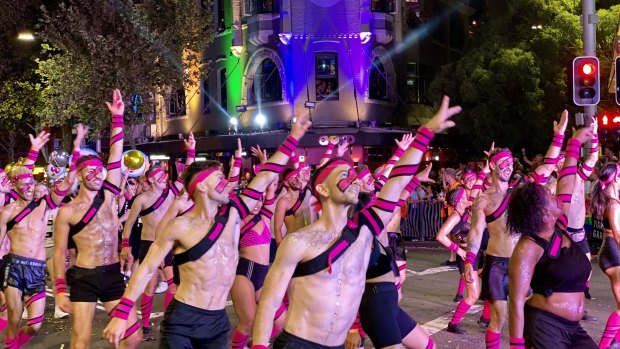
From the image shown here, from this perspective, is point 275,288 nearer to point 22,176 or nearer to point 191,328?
point 191,328

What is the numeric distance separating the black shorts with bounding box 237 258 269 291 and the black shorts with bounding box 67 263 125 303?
3.98 feet

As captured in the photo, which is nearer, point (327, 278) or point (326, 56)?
point (327, 278)

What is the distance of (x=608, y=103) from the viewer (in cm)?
2291

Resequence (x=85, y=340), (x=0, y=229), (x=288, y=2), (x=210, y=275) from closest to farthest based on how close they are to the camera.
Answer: (x=210, y=275) < (x=85, y=340) < (x=0, y=229) < (x=288, y=2)

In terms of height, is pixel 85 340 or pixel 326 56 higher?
pixel 326 56

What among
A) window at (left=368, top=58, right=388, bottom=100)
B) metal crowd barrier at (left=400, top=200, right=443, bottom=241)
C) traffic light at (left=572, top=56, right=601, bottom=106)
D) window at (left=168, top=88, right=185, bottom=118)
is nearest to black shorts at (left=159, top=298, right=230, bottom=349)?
traffic light at (left=572, top=56, right=601, bottom=106)

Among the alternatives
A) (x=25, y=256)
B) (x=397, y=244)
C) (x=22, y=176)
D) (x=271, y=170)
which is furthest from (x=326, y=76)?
(x=271, y=170)

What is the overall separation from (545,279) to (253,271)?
353cm

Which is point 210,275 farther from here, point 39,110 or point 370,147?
point 39,110

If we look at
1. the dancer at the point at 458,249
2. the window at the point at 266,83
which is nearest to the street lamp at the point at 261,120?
the window at the point at 266,83

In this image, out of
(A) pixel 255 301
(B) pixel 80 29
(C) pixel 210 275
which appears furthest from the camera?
(B) pixel 80 29

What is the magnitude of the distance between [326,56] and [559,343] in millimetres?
23511

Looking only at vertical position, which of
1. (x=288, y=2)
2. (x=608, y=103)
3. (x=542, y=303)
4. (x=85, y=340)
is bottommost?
(x=85, y=340)

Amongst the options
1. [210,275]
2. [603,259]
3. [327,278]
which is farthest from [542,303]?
[603,259]
